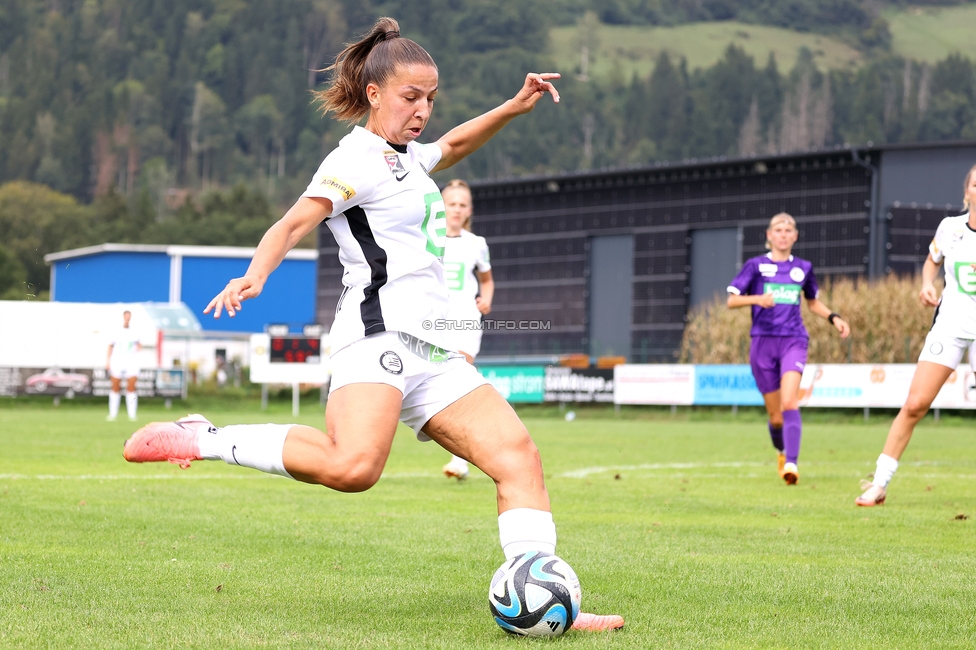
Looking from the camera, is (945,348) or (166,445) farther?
(945,348)

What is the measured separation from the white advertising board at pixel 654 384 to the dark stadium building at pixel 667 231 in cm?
921

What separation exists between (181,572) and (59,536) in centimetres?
144

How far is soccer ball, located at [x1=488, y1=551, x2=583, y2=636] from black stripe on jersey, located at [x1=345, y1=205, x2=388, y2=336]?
104 cm

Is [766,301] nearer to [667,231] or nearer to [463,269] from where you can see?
[463,269]

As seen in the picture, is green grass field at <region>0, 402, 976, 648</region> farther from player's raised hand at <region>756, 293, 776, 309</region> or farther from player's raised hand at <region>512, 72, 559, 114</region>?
player's raised hand at <region>512, 72, 559, 114</region>

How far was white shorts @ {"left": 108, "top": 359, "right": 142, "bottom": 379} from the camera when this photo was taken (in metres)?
25.4

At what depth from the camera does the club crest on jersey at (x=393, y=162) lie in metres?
4.88

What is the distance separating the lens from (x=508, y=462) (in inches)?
189

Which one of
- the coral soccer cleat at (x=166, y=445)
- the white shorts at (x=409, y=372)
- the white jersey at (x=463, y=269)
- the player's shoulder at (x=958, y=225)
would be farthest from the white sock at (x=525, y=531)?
the white jersey at (x=463, y=269)

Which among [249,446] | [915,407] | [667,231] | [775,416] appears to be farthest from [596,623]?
[667,231]

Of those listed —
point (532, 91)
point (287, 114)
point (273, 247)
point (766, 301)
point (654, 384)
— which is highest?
point (287, 114)

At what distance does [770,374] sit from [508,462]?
7.73 meters

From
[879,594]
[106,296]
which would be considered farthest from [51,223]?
[879,594]

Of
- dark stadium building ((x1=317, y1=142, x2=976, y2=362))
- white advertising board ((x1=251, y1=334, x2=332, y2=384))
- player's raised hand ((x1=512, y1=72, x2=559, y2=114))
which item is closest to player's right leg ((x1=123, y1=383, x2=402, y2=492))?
player's raised hand ((x1=512, y1=72, x2=559, y2=114))
